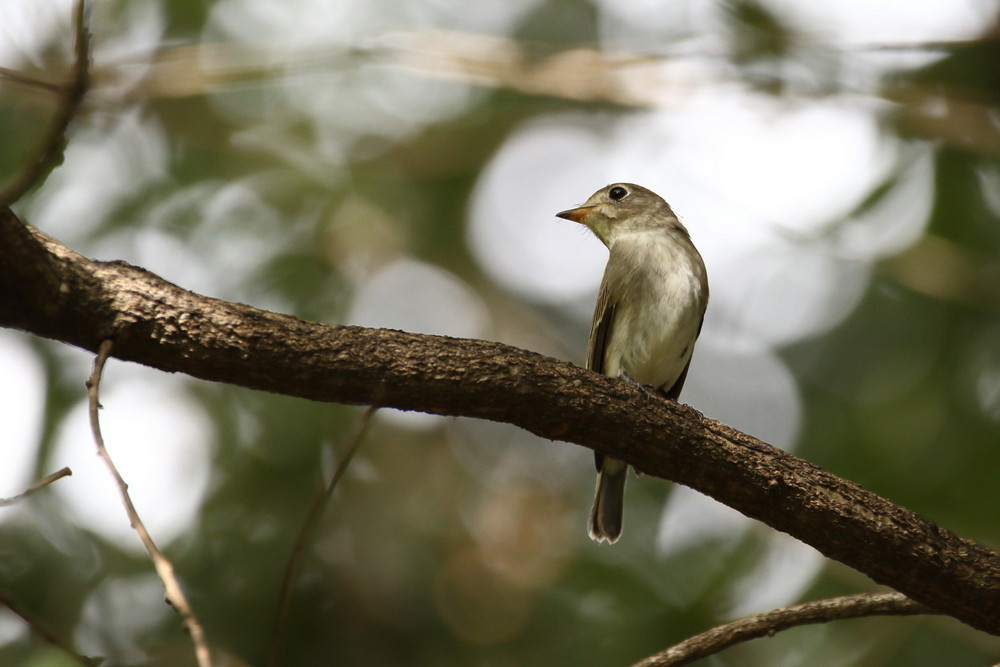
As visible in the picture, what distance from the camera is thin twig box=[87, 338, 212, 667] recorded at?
1672mm

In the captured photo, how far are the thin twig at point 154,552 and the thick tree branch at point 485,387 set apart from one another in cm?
21

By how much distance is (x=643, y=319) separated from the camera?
4789mm

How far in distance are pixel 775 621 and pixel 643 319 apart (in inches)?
77.8

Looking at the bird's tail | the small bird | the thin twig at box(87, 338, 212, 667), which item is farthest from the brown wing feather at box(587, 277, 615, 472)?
the thin twig at box(87, 338, 212, 667)

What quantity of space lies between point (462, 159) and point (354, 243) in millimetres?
1177

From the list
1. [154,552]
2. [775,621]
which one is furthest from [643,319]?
[154,552]

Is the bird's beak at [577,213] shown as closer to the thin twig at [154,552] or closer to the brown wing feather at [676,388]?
the brown wing feather at [676,388]

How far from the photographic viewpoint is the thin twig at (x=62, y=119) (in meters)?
1.45

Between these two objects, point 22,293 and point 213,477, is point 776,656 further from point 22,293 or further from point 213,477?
point 22,293

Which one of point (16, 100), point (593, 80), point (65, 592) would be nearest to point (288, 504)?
point (65, 592)

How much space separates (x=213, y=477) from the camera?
18.1 ft

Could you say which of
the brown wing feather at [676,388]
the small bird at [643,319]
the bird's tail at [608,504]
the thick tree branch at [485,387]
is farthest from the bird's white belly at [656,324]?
the thick tree branch at [485,387]

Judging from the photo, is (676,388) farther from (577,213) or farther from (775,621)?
(775,621)

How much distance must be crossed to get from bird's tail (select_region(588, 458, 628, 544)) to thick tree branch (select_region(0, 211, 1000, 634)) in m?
1.91
